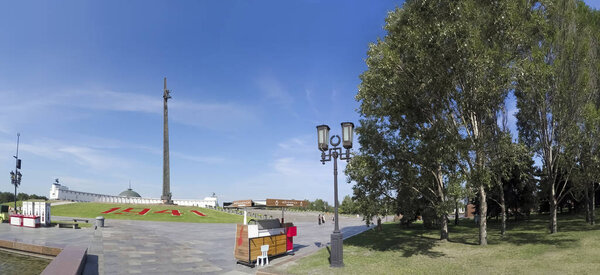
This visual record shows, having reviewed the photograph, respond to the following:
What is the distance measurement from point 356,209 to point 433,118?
289 inches

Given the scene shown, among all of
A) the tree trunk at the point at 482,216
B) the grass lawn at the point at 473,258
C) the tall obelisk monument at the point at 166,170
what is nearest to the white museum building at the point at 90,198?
the tall obelisk monument at the point at 166,170

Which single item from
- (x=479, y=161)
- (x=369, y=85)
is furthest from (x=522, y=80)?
(x=369, y=85)

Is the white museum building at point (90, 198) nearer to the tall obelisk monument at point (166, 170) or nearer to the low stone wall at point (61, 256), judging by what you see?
the tall obelisk monument at point (166, 170)

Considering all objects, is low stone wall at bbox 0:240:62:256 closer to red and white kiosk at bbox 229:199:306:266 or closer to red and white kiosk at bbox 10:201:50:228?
red and white kiosk at bbox 229:199:306:266

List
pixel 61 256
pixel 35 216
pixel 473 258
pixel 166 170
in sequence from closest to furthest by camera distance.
Result: pixel 61 256
pixel 473 258
pixel 35 216
pixel 166 170

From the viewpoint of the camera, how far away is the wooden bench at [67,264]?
891 cm

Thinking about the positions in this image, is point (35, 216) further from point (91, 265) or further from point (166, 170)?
point (166, 170)

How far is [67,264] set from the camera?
1002 centimetres

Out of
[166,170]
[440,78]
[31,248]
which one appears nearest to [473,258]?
[440,78]

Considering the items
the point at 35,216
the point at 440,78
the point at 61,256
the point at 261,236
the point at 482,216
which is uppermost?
the point at 440,78

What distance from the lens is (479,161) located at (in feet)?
55.0

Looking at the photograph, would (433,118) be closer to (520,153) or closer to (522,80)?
(522,80)

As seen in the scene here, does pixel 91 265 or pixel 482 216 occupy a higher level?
pixel 482 216

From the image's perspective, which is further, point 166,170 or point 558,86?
point 166,170
